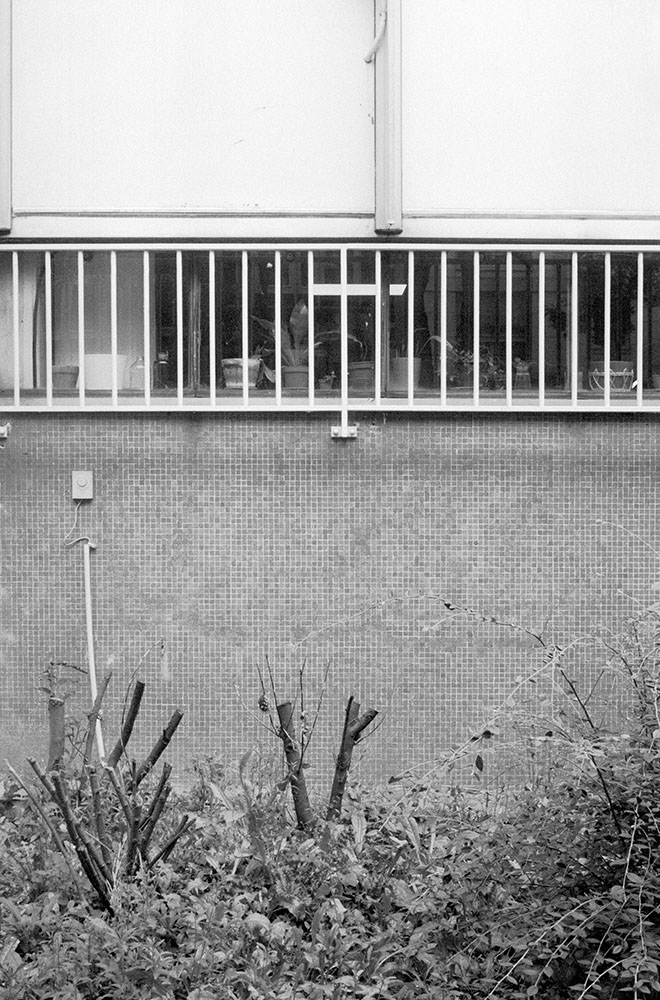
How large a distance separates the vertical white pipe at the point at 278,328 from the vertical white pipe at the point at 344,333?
50cm

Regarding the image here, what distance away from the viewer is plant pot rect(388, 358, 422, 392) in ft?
32.9

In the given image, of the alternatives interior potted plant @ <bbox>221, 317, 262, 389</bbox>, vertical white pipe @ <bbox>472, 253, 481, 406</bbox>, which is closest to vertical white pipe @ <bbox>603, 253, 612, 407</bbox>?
vertical white pipe @ <bbox>472, 253, 481, 406</bbox>

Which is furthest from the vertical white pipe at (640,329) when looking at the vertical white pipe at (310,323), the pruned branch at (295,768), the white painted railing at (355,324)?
the pruned branch at (295,768)

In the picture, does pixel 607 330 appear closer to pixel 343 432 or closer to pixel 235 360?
pixel 343 432

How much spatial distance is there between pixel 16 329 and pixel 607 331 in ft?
16.1

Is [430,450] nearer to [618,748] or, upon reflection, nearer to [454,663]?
[454,663]

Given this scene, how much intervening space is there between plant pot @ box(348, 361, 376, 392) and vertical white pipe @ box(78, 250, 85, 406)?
2.21m

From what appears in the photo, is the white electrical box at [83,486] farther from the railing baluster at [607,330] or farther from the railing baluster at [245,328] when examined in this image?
the railing baluster at [607,330]

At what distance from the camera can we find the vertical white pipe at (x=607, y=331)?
998 cm

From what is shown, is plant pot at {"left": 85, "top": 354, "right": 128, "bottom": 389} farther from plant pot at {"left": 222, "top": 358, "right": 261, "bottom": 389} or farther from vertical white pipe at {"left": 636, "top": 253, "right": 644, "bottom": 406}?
vertical white pipe at {"left": 636, "top": 253, "right": 644, "bottom": 406}

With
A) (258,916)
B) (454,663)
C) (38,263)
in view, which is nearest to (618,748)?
(258,916)
